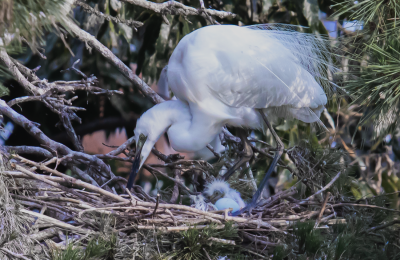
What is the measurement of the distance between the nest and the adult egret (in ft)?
1.40

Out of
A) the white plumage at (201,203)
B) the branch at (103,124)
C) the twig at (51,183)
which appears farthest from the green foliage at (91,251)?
the branch at (103,124)

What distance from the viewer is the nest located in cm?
105

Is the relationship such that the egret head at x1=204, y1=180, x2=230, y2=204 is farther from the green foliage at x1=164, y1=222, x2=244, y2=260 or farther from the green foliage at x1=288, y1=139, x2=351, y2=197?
the green foliage at x1=164, y1=222, x2=244, y2=260

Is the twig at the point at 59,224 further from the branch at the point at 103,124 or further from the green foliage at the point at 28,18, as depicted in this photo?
the branch at the point at 103,124

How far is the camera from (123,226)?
1.23 meters

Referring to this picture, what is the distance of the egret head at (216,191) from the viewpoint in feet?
5.95

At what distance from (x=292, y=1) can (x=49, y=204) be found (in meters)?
1.83

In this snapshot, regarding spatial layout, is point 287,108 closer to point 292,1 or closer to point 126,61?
point 292,1

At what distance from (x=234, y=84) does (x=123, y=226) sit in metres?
0.82

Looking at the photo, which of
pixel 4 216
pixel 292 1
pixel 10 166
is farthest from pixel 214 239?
pixel 292 1

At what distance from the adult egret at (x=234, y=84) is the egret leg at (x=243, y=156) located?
0.19m

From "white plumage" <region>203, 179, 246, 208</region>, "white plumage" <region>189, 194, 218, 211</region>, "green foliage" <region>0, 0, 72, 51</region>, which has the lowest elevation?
"white plumage" <region>203, 179, 246, 208</region>

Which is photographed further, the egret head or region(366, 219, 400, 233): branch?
the egret head

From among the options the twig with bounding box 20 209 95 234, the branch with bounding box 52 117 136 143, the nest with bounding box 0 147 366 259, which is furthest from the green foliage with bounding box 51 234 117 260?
the branch with bounding box 52 117 136 143
